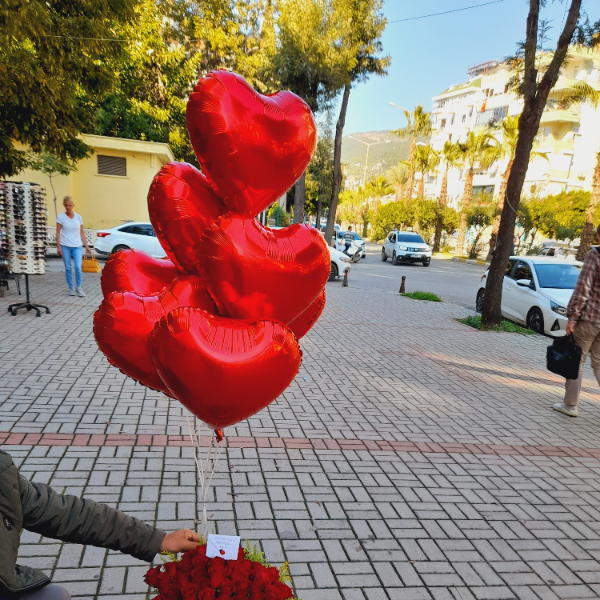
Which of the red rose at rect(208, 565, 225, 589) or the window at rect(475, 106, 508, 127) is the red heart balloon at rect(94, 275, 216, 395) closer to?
the red rose at rect(208, 565, 225, 589)

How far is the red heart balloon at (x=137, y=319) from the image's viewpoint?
1.61 metres

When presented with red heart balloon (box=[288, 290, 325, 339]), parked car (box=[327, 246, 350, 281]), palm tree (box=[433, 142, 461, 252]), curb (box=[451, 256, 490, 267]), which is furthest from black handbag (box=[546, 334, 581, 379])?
palm tree (box=[433, 142, 461, 252])

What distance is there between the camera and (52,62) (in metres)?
6.55

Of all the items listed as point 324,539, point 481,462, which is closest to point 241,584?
point 324,539

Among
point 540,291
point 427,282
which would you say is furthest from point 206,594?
point 427,282

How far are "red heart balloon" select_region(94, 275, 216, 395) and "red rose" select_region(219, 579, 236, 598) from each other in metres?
0.72

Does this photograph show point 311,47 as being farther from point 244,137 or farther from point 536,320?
point 244,137

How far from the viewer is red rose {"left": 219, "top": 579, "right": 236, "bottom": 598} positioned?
149 centimetres

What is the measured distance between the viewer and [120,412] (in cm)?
445

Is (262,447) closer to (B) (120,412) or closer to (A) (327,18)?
(B) (120,412)

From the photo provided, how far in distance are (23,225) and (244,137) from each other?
7275mm

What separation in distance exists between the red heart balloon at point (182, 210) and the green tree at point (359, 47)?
1968cm

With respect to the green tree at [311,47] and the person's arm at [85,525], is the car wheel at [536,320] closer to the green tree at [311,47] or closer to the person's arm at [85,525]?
the person's arm at [85,525]

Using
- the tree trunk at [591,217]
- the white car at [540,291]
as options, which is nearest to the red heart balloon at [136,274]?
the white car at [540,291]
